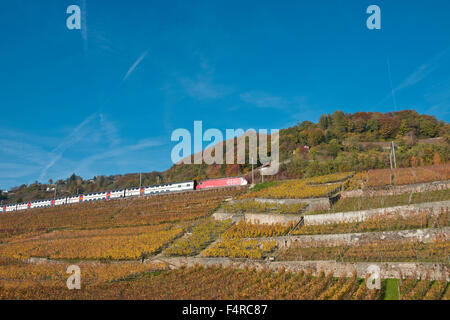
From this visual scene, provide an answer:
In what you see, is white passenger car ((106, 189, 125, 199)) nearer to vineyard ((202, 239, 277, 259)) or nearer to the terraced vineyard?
the terraced vineyard

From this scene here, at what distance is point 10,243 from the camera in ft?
135

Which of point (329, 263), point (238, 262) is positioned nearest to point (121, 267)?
point (238, 262)

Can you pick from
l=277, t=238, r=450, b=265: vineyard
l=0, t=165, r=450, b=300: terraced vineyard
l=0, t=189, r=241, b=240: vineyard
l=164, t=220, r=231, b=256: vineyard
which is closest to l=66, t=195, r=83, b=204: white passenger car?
l=0, t=189, r=241, b=240: vineyard

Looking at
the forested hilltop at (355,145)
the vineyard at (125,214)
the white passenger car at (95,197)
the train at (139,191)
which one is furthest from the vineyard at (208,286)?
the white passenger car at (95,197)

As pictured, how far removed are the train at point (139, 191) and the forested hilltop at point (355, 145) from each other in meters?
7.24

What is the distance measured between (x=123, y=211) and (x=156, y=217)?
11.3 m

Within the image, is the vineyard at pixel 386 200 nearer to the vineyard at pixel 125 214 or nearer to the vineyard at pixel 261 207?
the vineyard at pixel 261 207

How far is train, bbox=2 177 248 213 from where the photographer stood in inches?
2032

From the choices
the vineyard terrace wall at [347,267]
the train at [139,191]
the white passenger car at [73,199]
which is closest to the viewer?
the vineyard terrace wall at [347,267]

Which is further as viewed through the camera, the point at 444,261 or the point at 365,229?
the point at 365,229

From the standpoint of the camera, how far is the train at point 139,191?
51.6 meters

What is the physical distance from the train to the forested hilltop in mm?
7238

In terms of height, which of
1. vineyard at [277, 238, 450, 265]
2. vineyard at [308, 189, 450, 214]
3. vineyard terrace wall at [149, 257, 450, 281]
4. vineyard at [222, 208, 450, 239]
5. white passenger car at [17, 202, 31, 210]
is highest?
vineyard at [308, 189, 450, 214]
